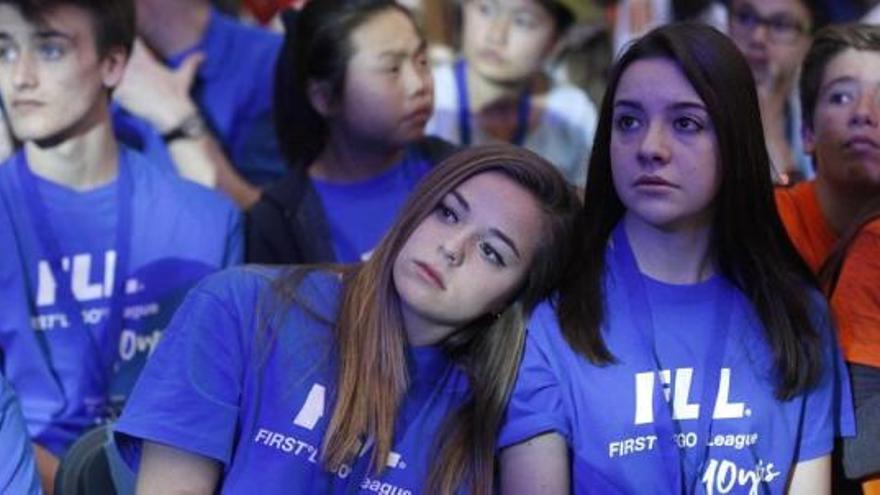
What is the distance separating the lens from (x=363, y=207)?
367 centimetres

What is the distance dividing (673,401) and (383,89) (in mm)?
1196

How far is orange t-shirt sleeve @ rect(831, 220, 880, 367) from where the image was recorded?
9.30ft

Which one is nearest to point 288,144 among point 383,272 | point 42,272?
point 42,272

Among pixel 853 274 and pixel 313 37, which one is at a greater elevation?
pixel 313 37

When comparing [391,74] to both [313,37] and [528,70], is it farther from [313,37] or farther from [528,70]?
[528,70]

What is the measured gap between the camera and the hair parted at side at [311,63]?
3689mm

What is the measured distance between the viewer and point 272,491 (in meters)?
2.67

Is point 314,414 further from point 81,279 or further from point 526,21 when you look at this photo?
point 526,21

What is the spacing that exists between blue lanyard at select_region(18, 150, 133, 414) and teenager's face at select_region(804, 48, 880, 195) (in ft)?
4.34

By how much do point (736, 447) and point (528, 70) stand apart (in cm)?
187

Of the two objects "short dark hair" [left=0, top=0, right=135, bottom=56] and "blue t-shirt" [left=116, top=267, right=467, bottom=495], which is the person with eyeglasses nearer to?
"short dark hair" [left=0, top=0, right=135, bottom=56]

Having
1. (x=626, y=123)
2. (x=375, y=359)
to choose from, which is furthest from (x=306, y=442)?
(x=626, y=123)

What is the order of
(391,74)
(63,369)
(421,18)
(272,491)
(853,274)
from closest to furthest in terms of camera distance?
(272,491) < (853,274) < (63,369) < (391,74) < (421,18)

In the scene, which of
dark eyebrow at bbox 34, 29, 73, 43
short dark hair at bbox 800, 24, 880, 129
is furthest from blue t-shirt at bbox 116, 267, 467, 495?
short dark hair at bbox 800, 24, 880, 129
